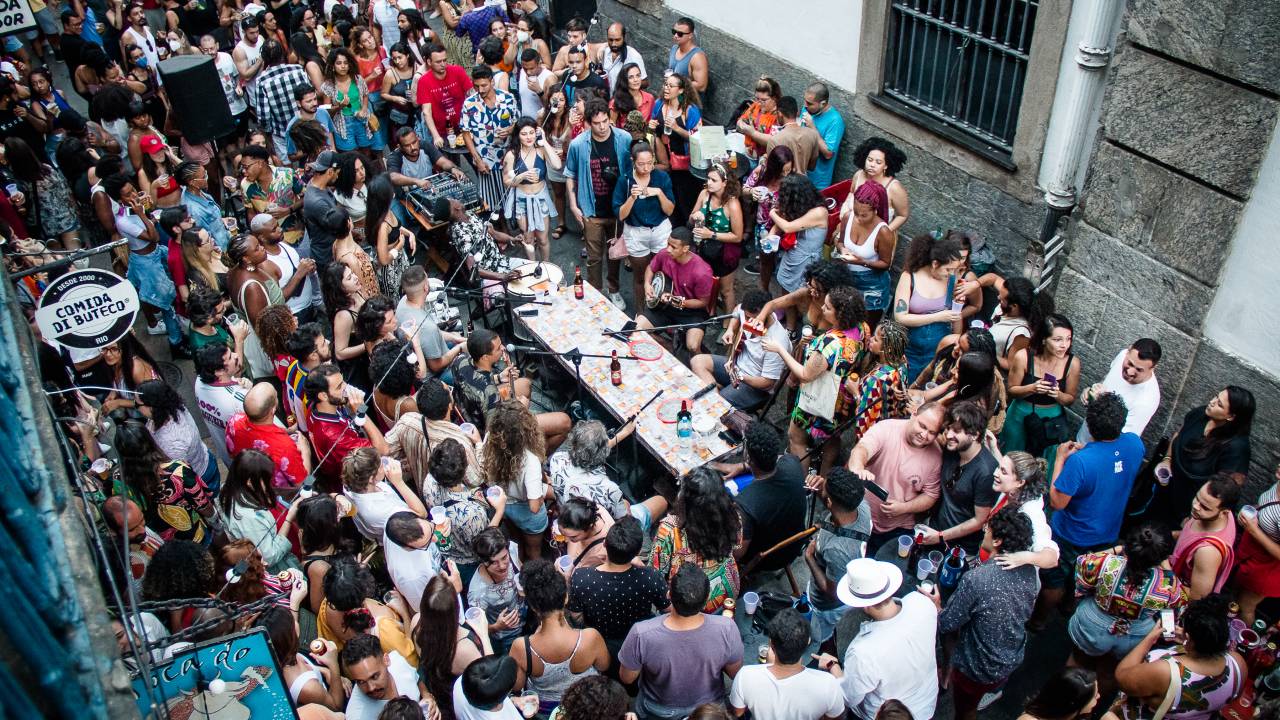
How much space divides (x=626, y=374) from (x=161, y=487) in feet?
10.5

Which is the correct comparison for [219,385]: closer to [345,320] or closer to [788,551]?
[345,320]

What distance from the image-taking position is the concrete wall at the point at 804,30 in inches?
364

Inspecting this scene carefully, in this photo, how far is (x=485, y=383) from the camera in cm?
671

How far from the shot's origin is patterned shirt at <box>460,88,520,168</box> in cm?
966

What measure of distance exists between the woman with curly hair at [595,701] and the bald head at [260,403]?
2973 millimetres

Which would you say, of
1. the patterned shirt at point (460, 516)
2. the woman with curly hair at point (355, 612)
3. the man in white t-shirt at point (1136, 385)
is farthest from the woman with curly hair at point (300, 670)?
the man in white t-shirt at point (1136, 385)

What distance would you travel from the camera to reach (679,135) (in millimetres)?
9789

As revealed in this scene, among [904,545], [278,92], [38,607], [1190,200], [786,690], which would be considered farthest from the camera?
[278,92]

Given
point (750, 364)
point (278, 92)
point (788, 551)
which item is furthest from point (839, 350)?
point (278, 92)

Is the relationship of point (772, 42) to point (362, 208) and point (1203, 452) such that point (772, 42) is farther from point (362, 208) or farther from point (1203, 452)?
point (1203, 452)

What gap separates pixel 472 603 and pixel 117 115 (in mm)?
7403

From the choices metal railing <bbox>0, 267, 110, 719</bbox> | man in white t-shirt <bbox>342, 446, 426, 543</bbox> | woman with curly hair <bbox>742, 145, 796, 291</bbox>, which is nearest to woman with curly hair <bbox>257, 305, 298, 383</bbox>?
man in white t-shirt <bbox>342, 446, 426, 543</bbox>

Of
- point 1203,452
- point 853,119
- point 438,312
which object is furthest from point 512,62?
point 1203,452

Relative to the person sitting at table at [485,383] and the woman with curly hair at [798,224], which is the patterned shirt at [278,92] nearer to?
the person sitting at table at [485,383]
